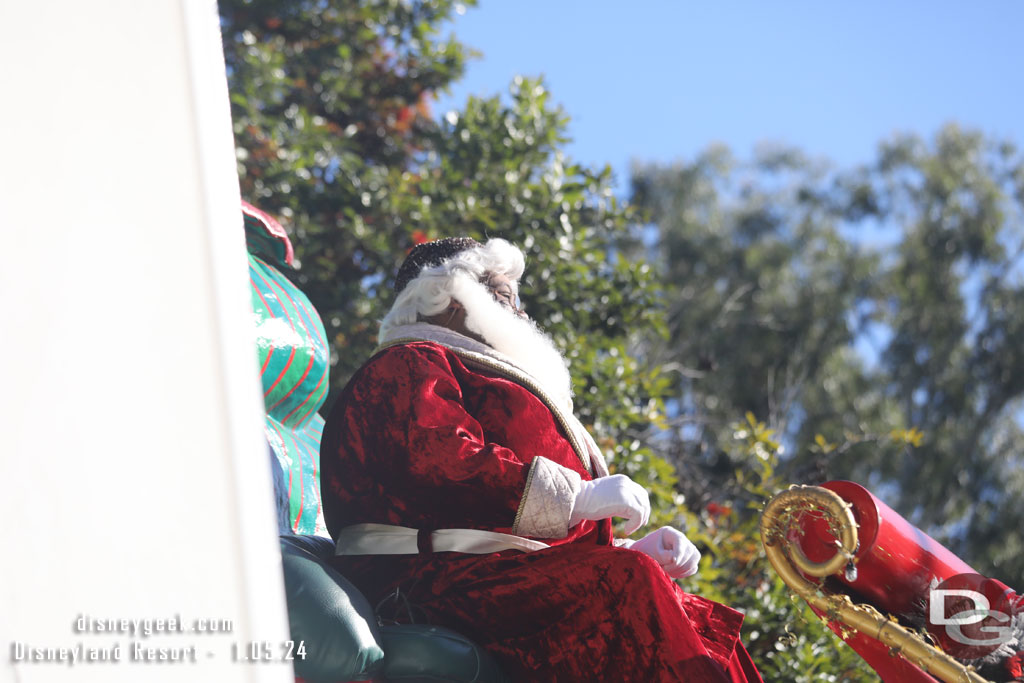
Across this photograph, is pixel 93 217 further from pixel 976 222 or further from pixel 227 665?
pixel 976 222

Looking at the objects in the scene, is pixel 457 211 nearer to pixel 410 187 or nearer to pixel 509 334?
pixel 410 187

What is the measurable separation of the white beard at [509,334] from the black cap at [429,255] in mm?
138

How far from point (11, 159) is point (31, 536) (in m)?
0.67

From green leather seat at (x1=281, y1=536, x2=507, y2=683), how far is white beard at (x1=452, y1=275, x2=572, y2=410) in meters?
0.78

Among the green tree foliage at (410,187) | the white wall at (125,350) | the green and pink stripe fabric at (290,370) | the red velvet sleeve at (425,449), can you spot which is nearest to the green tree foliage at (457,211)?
the green tree foliage at (410,187)

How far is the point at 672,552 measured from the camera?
2.37 meters

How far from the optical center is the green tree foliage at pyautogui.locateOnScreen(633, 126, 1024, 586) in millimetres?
11000

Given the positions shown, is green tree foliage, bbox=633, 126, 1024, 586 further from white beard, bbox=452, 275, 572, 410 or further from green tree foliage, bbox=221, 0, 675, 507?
white beard, bbox=452, 275, 572, 410

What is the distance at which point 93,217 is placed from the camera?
5.63 feet

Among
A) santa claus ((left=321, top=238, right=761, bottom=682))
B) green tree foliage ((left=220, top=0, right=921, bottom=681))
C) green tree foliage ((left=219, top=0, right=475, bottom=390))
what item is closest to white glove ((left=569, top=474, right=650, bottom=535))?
santa claus ((left=321, top=238, right=761, bottom=682))

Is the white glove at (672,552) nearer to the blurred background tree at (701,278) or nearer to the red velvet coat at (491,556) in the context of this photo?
the red velvet coat at (491,556)

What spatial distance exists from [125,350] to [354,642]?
0.69 m

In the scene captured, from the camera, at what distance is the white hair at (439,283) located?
2.64 metres

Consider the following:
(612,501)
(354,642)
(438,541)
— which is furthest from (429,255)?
(354,642)
